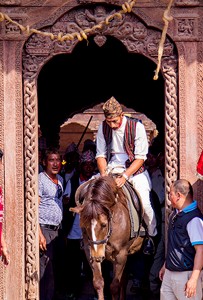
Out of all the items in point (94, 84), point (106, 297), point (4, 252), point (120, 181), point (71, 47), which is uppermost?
point (94, 84)

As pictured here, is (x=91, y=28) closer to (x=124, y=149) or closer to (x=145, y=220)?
(x=124, y=149)

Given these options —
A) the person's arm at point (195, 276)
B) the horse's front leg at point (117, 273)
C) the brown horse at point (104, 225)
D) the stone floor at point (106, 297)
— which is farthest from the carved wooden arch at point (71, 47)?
the stone floor at point (106, 297)

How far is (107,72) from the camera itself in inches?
528


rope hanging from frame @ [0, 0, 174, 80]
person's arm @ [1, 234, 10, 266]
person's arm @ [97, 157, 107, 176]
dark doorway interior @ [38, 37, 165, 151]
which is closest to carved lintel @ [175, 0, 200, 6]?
rope hanging from frame @ [0, 0, 174, 80]

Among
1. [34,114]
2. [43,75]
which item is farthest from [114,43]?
[34,114]

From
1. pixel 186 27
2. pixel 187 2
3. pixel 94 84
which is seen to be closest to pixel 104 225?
pixel 186 27

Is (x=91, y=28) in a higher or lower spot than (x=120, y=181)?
higher

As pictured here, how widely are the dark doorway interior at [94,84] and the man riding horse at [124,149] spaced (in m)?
2.14

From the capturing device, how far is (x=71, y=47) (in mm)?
8766

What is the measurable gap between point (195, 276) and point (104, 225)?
125cm

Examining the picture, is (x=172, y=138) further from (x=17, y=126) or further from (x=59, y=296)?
(x=59, y=296)

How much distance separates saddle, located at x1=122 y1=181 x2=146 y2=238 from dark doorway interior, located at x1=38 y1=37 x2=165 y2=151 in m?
2.60

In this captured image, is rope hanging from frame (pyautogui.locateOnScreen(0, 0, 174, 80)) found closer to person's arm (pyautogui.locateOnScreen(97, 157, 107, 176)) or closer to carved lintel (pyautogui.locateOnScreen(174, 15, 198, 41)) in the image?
carved lintel (pyautogui.locateOnScreen(174, 15, 198, 41))

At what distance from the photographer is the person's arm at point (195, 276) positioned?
748 centimetres
